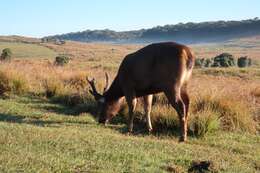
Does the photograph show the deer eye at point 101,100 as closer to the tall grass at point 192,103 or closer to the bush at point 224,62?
the tall grass at point 192,103

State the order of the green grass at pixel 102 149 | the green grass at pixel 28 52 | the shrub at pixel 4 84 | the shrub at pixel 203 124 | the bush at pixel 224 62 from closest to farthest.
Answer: the green grass at pixel 102 149 → the shrub at pixel 203 124 → the shrub at pixel 4 84 → the bush at pixel 224 62 → the green grass at pixel 28 52

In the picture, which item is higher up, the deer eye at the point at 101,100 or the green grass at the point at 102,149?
the deer eye at the point at 101,100

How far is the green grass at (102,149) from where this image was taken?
27.9 ft

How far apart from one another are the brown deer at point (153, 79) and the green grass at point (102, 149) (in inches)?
23.7

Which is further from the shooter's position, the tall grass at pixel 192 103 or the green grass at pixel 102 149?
the tall grass at pixel 192 103

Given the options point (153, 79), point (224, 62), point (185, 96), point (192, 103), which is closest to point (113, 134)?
point (153, 79)

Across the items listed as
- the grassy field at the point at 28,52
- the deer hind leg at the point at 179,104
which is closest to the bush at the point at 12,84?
the deer hind leg at the point at 179,104

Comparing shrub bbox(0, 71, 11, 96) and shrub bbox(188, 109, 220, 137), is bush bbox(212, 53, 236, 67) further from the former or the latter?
shrub bbox(188, 109, 220, 137)

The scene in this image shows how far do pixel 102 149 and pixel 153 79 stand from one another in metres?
3.04

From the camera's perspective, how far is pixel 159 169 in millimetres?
8750

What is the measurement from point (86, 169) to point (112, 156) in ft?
3.29

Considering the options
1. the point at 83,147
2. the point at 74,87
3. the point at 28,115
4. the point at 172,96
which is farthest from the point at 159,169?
the point at 74,87

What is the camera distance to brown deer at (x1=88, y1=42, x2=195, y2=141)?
11.8 metres

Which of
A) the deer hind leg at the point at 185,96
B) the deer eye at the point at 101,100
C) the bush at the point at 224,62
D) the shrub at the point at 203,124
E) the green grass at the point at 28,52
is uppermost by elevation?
the deer hind leg at the point at 185,96
